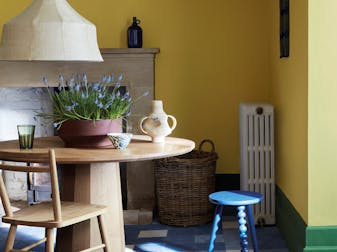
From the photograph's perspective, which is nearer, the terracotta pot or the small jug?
the terracotta pot

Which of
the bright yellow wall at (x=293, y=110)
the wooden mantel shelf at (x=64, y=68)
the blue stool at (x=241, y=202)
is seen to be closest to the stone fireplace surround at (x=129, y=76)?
the wooden mantel shelf at (x=64, y=68)

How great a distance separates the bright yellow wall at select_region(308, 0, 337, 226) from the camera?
3.38 meters

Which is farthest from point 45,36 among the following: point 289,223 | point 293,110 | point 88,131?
point 289,223

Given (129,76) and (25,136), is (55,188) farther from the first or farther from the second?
(129,76)

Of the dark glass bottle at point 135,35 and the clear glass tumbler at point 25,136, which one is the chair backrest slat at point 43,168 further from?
the dark glass bottle at point 135,35

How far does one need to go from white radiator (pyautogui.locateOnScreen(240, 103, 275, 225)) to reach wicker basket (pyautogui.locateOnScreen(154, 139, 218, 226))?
12.3 inches

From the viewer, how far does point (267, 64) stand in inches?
198

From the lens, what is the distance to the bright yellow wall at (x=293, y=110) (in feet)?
11.6

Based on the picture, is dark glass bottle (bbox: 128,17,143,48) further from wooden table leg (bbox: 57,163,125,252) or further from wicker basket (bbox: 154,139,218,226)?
wooden table leg (bbox: 57,163,125,252)

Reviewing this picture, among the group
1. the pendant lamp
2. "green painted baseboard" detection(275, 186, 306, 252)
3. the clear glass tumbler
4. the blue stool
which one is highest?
the pendant lamp

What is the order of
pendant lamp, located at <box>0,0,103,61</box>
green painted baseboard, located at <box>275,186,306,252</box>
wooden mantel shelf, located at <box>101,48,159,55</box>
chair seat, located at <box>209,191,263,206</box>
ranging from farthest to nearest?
wooden mantel shelf, located at <box>101,48,159,55</box> < green painted baseboard, located at <box>275,186,306,252</box> < chair seat, located at <box>209,191,263,206</box> < pendant lamp, located at <box>0,0,103,61</box>

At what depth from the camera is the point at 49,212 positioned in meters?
3.12

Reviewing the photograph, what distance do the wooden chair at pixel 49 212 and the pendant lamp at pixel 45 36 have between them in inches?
18.0

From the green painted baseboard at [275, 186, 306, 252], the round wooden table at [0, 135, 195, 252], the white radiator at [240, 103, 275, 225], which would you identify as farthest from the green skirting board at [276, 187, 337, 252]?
the round wooden table at [0, 135, 195, 252]
